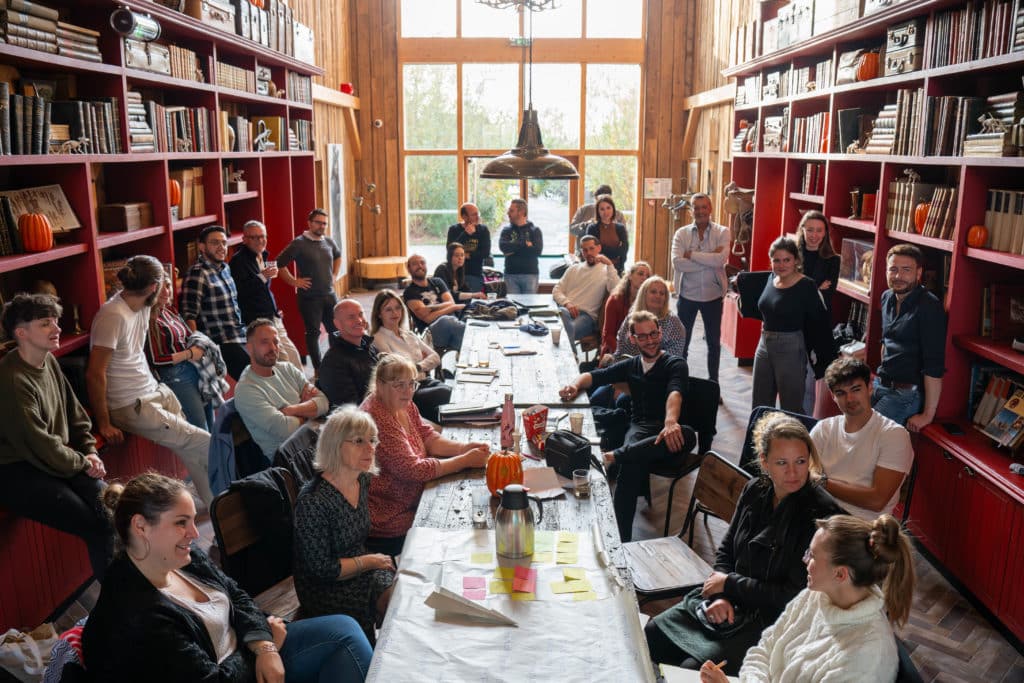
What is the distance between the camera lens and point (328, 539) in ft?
10.2

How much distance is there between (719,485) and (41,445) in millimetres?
3067

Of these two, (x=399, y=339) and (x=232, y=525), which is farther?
(x=399, y=339)

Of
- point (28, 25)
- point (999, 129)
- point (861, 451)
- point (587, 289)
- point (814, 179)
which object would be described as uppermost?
point (28, 25)

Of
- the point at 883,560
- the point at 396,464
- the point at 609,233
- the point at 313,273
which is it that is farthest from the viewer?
the point at 609,233

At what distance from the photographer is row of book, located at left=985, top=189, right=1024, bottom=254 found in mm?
4152

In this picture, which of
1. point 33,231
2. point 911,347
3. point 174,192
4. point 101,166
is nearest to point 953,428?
point 911,347

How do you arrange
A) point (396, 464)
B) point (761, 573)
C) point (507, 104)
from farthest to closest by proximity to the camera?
point (507, 104) < point (396, 464) < point (761, 573)

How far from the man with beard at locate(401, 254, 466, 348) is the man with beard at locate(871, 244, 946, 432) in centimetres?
352

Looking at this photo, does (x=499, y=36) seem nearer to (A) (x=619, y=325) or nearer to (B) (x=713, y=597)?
(A) (x=619, y=325)

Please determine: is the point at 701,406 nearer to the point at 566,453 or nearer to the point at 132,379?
the point at 566,453

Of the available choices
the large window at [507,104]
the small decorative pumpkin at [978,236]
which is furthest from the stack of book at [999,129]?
the large window at [507,104]

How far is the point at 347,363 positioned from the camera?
5082 mm

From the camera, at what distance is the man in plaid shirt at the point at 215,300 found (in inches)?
236

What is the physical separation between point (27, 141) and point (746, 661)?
156 inches
